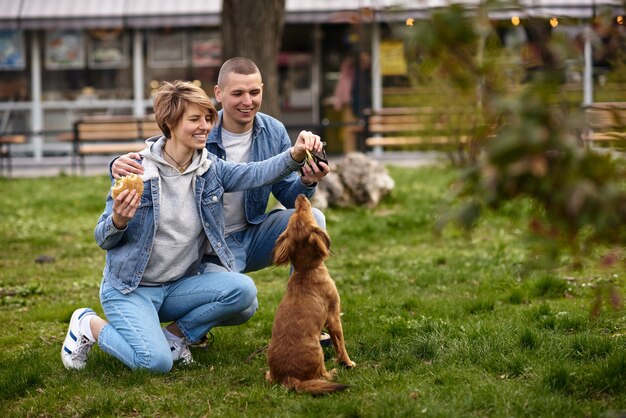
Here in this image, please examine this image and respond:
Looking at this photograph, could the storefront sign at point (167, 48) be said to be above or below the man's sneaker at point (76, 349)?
above

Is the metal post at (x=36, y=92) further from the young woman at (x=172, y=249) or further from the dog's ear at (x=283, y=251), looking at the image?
the dog's ear at (x=283, y=251)

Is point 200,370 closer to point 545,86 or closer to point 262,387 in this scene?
point 262,387

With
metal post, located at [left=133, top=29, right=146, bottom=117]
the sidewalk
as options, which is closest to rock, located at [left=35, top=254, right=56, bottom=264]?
the sidewalk

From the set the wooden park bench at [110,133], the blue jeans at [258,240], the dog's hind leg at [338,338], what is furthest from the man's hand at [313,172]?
the wooden park bench at [110,133]

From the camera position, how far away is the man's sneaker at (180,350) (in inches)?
226

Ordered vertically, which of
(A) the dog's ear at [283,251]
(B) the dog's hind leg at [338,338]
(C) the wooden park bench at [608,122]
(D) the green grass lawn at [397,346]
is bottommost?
(D) the green grass lawn at [397,346]

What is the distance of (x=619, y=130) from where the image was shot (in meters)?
4.03

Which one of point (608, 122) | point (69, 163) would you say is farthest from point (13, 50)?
point (608, 122)

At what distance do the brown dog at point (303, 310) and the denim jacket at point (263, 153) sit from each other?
1.06 meters

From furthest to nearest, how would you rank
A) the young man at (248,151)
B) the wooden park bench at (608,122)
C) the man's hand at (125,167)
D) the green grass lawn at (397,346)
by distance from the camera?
1. the young man at (248,151)
2. the man's hand at (125,167)
3. the green grass lawn at (397,346)
4. the wooden park bench at (608,122)

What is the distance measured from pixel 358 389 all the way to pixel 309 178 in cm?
144

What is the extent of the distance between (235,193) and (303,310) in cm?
139

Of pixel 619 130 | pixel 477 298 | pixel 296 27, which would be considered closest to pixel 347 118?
pixel 296 27

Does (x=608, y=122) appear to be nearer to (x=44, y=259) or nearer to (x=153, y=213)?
(x=153, y=213)
